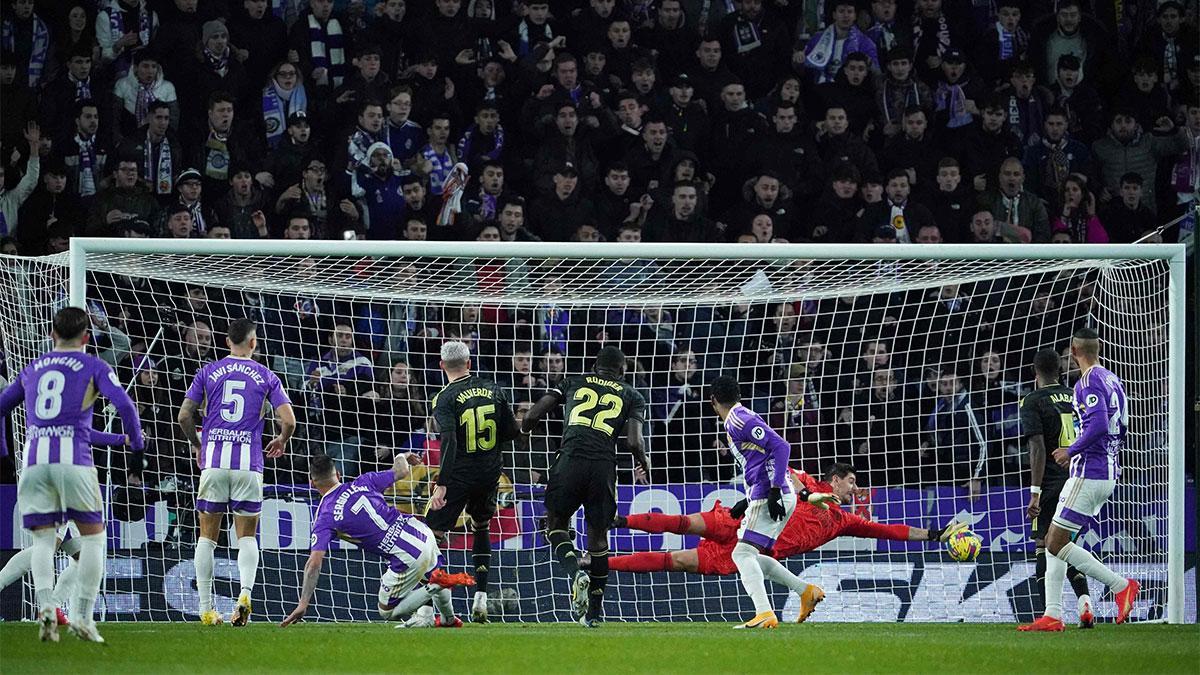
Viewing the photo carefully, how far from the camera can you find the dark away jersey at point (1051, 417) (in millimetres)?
10625

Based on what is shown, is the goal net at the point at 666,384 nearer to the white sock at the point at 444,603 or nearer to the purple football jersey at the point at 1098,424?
the purple football jersey at the point at 1098,424

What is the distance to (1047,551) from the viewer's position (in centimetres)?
997

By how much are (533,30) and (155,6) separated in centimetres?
363

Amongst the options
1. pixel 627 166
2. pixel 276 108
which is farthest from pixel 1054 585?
pixel 276 108

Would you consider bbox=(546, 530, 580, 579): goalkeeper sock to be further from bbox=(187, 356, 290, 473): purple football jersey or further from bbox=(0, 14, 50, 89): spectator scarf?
bbox=(0, 14, 50, 89): spectator scarf

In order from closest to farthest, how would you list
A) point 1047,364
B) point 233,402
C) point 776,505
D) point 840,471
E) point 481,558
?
point 233,402 < point 776,505 < point 1047,364 < point 481,558 < point 840,471

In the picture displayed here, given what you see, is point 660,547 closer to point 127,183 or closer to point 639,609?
point 639,609

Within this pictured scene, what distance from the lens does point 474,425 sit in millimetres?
10797

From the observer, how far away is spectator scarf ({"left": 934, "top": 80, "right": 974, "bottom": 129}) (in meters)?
15.9

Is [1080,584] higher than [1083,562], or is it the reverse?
[1083,562]

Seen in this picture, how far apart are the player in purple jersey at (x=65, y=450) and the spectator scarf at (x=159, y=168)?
6.25m

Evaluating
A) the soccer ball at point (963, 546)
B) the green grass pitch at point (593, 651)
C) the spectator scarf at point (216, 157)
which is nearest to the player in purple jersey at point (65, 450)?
the green grass pitch at point (593, 651)

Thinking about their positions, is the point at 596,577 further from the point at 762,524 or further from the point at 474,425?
the point at 474,425

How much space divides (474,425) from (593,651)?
3.09 m
